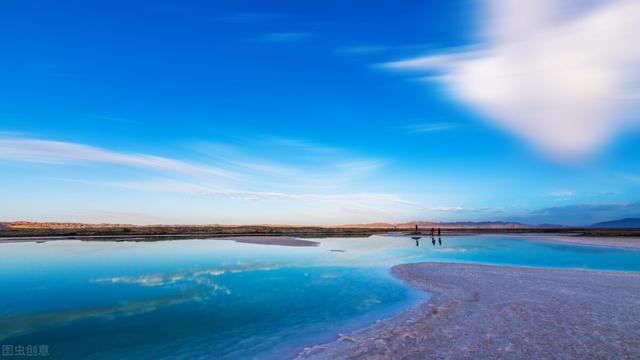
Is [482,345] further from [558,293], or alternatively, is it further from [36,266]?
[36,266]

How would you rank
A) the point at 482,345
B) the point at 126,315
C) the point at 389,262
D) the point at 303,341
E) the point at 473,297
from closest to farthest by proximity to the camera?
the point at 482,345 < the point at 303,341 < the point at 126,315 < the point at 473,297 < the point at 389,262

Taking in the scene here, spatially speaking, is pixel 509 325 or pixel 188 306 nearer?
pixel 509 325

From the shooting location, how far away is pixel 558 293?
15.1 meters

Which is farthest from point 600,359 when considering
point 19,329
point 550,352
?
point 19,329

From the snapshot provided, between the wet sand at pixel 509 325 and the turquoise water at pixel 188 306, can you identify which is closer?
the wet sand at pixel 509 325

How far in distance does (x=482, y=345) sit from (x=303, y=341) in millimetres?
4606

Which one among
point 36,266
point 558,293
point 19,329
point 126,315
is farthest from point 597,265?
point 36,266

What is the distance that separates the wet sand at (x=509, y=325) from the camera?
8578 mm

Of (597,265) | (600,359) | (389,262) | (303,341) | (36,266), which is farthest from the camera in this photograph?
(389,262)

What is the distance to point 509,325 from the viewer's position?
10.7 m

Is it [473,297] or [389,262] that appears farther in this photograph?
[389,262]

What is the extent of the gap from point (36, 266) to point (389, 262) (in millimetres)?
24017

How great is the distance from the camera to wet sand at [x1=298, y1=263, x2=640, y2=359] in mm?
8578

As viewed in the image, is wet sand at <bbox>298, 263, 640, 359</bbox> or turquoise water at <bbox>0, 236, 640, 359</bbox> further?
turquoise water at <bbox>0, 236, 640, 359</bbox>
